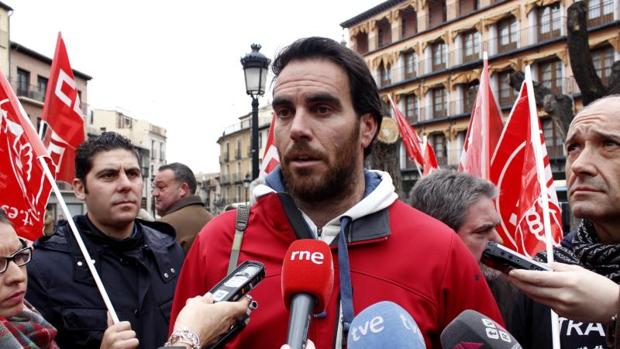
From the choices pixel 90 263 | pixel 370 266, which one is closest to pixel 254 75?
pixel 90 263

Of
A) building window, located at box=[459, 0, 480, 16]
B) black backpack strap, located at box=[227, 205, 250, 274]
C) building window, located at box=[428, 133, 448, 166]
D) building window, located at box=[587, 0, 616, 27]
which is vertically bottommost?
black backpack strap, located at box=[227, 205, 250, 274]

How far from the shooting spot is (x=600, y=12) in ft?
95.6

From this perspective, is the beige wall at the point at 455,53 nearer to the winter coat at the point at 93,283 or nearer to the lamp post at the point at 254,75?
the lamp post at the point at 254,75

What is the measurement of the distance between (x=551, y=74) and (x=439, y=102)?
321 inches

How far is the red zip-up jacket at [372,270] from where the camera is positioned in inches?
Result: 75.5

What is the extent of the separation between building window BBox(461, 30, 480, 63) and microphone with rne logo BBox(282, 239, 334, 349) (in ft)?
119

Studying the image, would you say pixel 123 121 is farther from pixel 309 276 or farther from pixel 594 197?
pixel 309 276

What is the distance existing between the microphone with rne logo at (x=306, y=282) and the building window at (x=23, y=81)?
118ft

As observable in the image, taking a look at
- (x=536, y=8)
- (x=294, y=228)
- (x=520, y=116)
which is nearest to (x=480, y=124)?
(x=520, y=116)

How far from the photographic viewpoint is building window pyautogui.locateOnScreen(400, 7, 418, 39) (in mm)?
40562

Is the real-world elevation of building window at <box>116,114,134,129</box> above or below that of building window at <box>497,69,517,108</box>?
above

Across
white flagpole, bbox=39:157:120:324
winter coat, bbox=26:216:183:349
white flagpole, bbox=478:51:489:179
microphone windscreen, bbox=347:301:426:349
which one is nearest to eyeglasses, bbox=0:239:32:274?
white flagpole, bbox=39:157:120:324

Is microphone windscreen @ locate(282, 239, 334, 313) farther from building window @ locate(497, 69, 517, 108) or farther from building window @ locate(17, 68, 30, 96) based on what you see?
building window @ locate(17, 68, 30, 96)

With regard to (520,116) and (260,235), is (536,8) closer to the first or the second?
(520,116)
